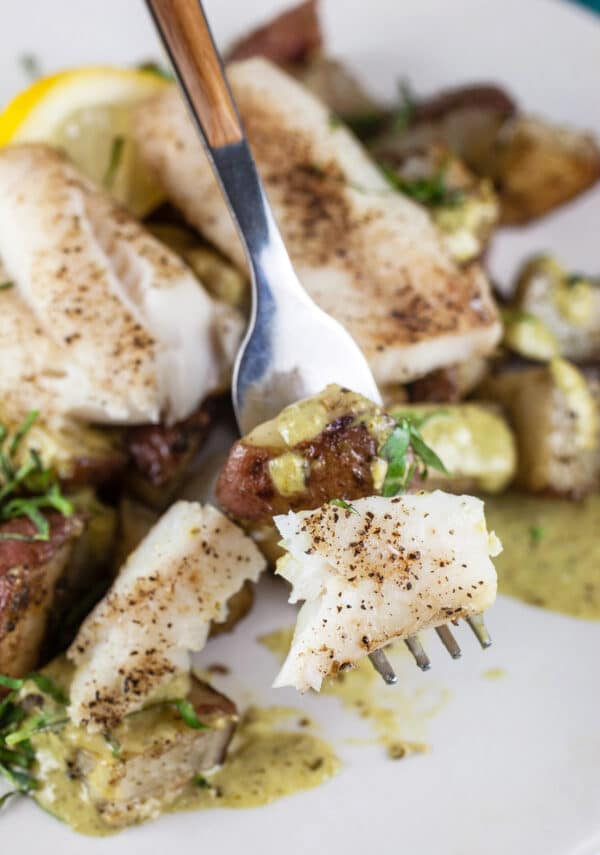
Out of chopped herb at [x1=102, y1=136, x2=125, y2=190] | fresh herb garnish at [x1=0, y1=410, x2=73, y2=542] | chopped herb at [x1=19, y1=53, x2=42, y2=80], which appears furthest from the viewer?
chopped herb at [x1=19, y1=53, x2=42, y2=80]

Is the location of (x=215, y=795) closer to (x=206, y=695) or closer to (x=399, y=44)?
(x=206, y=695)

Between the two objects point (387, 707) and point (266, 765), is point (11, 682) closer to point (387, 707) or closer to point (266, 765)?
point (266, 765)

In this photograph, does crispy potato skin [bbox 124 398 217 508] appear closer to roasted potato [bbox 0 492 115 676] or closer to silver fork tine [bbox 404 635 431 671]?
roasted potato [bbox 0 492 115 676]

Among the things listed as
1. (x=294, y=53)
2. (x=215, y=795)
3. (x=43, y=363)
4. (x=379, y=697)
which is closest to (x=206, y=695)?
(x=215, y=795)

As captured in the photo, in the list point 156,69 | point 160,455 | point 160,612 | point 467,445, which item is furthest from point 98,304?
point 156,69

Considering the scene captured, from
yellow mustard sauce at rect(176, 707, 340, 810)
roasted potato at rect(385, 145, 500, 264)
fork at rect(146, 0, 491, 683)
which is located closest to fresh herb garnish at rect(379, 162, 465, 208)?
roasted potato at rect(385, 145, 500, 264)

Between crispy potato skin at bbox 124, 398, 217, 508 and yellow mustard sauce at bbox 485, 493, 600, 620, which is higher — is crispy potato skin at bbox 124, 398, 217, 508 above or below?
above
